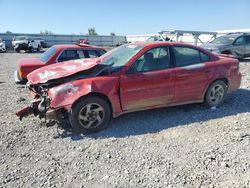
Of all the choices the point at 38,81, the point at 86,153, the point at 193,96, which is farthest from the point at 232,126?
the point at 38,81

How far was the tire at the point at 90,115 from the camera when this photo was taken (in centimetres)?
459

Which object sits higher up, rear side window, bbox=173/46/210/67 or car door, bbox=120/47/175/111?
rear side window, bbox=173/46/210/67

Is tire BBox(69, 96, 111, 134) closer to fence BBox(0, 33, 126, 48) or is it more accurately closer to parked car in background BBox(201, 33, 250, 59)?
parked car in background BBox(201, 33, 250, 59)

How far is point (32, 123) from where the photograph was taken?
5.23m

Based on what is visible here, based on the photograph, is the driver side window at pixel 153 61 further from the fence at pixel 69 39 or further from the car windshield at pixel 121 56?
the fence at pixel 69 39

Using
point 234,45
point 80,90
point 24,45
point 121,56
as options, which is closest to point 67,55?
point 121,56

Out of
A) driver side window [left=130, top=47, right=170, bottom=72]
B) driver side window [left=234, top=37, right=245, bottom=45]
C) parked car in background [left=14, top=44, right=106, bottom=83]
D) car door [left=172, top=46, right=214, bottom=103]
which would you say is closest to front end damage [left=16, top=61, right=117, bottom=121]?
driver side window [left=130, top=47, right=170, bottom=72]

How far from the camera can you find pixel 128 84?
4.91 meters

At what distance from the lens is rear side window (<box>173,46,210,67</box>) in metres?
5.55

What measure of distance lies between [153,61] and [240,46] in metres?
10.8

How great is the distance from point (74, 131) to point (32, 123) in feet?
3.44

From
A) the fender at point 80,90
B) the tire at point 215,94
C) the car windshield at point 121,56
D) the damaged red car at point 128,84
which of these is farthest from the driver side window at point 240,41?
the fender at point 80,90

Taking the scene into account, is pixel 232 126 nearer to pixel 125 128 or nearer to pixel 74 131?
pixel 125 128

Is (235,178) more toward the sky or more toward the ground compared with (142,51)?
more toward the ground
